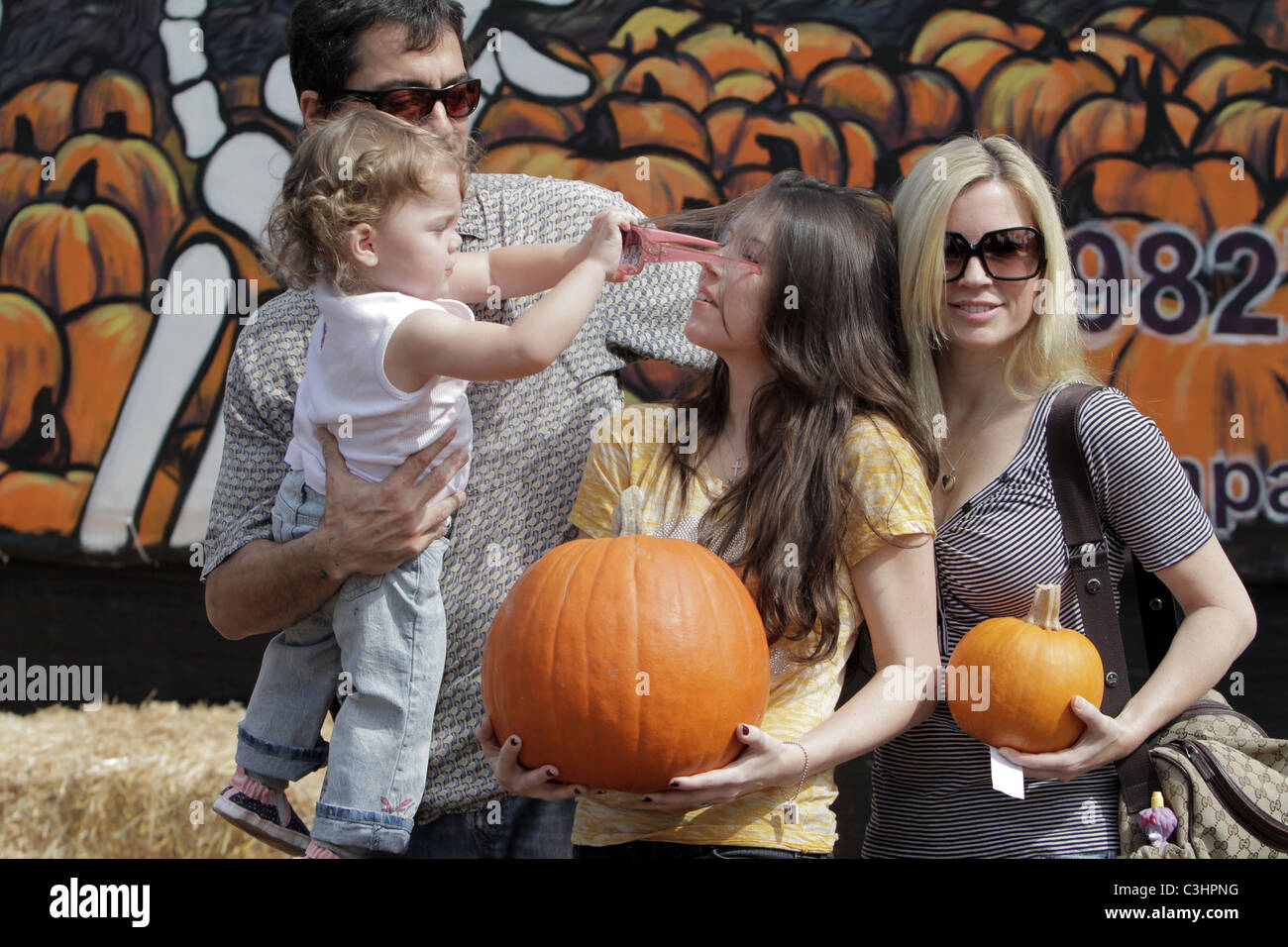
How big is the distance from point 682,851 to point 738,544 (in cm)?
56

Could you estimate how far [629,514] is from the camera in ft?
7.22

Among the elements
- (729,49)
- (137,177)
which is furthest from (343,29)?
(137,177)

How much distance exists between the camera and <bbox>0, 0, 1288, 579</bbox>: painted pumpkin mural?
5020 millimetres

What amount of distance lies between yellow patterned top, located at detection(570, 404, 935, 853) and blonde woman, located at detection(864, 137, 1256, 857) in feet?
0.75

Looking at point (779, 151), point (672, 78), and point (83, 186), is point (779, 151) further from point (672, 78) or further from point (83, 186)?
point (83, 186)

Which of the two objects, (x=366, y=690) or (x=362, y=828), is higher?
(x=366, y=690)

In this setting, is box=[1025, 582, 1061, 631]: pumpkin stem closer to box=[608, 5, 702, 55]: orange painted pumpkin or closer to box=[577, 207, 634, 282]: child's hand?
box=[577, 207, 634, 282]: child's hand

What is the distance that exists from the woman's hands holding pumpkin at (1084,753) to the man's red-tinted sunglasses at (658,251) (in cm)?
103

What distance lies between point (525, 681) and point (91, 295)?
4.84m

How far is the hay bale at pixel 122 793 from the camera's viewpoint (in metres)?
4.95

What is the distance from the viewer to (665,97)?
5480mm

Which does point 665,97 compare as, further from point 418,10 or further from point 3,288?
point 3,288

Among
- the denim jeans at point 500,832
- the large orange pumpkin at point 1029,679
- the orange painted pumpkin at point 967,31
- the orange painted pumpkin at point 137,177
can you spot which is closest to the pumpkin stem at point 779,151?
the orange painted pumpkin at point 967,31

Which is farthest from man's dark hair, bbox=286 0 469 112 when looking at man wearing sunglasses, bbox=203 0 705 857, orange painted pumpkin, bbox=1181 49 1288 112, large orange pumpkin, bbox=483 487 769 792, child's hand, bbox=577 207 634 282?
orange painted pumpkin, bbox=1181 49 1288 112
